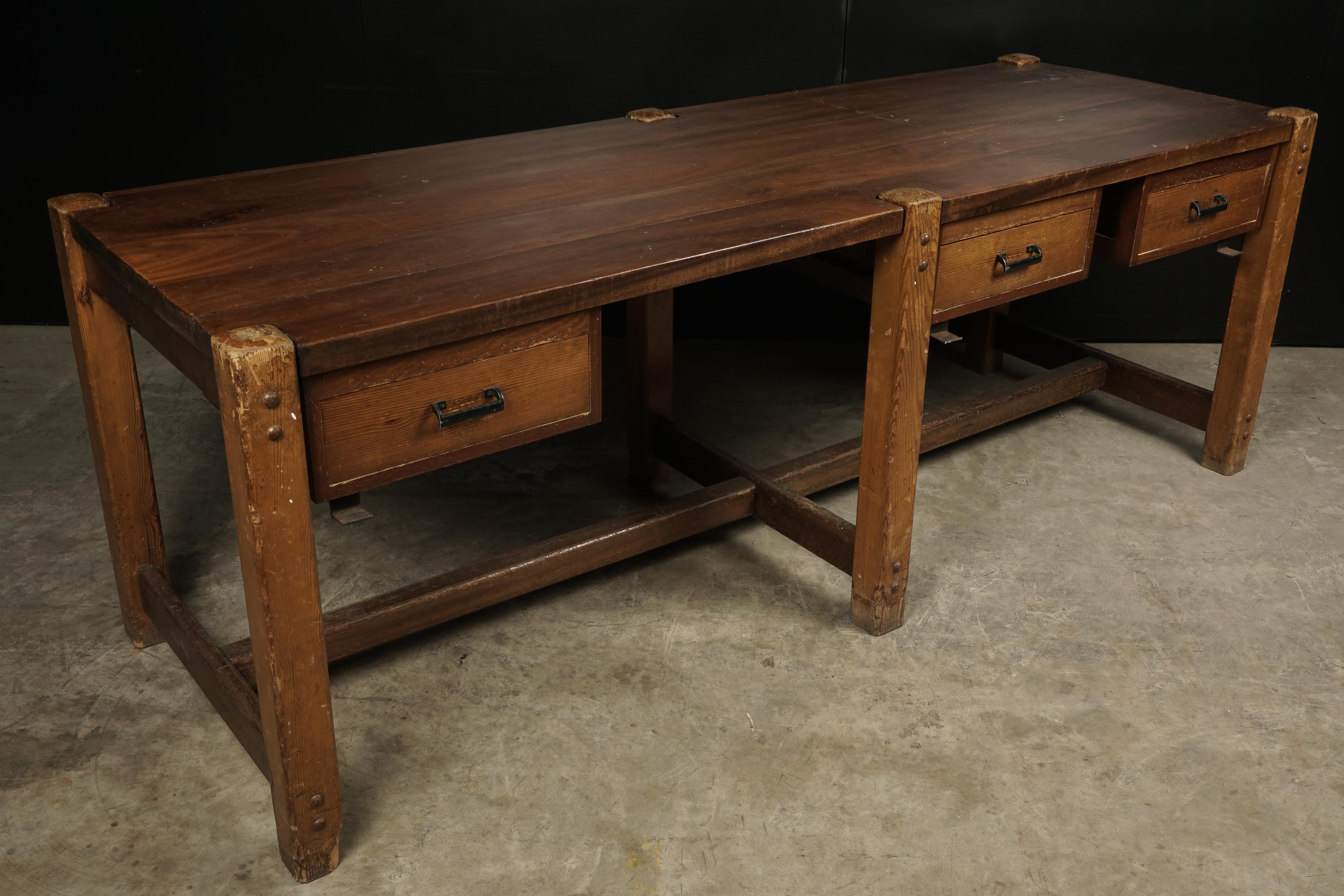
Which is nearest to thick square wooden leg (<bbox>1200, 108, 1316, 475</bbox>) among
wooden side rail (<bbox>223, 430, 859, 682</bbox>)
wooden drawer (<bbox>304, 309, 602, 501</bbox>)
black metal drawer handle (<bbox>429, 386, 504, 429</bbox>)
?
wooden side rail (<bbox>223, 430, 859, 682</bbox>)

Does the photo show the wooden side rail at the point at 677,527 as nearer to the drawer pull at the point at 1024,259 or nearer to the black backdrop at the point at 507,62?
the drawer pull at the point at 1024,259

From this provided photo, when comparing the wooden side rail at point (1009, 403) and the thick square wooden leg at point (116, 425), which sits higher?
the thick square wooden leg at point (116, 425)

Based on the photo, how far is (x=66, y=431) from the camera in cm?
359

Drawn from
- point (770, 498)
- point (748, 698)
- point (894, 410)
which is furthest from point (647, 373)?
point (748, 698)

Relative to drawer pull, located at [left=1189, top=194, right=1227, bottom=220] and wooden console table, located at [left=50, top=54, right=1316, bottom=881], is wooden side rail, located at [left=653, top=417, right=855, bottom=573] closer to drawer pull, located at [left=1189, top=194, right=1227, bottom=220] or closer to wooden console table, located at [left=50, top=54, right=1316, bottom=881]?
wooden console table, located at [left=50, top=54, right=1316, bottom=881]

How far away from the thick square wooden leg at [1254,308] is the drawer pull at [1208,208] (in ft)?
0.71

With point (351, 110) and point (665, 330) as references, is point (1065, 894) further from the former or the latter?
point (351, 110)

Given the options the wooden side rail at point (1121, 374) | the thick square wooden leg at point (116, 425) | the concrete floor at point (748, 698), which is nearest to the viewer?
the concrete floor at point (748, 698)

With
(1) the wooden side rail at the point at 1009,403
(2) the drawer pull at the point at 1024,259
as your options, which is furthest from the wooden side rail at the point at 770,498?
(2) the drawer pull at the point at 1024,259

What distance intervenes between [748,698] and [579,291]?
0.96m

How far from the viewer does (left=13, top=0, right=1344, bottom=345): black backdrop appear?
152 inches

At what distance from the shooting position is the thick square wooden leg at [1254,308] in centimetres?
304

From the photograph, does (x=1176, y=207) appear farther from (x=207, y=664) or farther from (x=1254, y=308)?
(x=207, y=664)

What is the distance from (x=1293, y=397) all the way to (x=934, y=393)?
1076 mm
